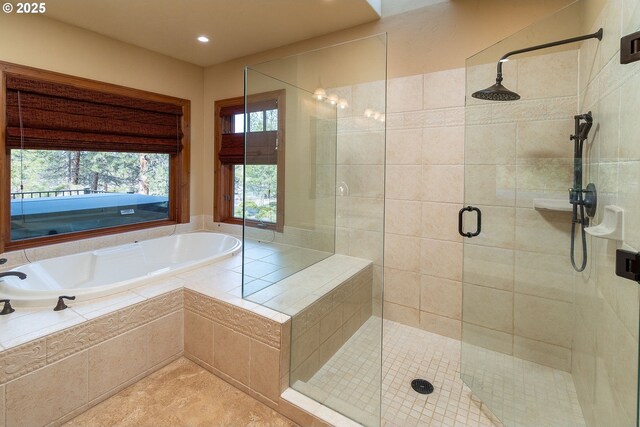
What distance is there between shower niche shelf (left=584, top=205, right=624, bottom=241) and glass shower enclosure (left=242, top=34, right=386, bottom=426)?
1150mm

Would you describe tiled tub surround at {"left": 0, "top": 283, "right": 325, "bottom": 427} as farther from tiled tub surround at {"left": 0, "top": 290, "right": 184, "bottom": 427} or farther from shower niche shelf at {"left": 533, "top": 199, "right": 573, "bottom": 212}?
shower niche shelf at {"left": 533, "top": 199, "right": 573, "bottom": 212}

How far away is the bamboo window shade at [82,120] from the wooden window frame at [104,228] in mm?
40

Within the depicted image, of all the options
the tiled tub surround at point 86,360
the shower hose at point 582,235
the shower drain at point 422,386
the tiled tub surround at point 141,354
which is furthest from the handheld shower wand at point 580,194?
the tiled tub surround at point 86,360

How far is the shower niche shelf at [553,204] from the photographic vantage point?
5.76ft

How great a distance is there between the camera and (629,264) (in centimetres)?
96

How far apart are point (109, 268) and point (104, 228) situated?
506 millimetres

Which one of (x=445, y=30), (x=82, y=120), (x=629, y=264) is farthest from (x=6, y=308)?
(x=445, y=30)

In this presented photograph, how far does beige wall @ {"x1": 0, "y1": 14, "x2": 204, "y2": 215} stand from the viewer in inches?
95.0

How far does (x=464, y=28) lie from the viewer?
2266 mm

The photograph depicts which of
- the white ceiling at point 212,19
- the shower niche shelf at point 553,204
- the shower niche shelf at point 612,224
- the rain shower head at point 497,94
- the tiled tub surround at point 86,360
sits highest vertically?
the white ceiling at point 212,19

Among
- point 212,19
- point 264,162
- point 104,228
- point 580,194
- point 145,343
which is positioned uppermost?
point 212,19

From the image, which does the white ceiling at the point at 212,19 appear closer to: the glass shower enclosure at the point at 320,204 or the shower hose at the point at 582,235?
the glass shower enclosure at the point at 320,204

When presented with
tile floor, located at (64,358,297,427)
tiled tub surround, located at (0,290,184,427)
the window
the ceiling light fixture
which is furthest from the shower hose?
tiled tub surround, located at (0,290,184,427)

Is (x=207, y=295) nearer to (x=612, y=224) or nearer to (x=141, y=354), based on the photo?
(x=141, y=354)
